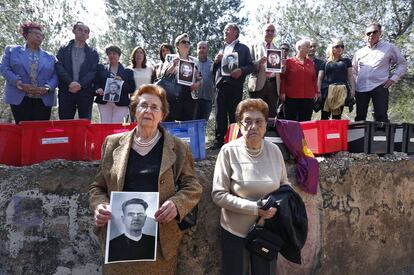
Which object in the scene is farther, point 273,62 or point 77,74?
point 273,62

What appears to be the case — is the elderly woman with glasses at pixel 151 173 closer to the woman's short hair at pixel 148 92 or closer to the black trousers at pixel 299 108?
the woman's short hair at pixel 148 92

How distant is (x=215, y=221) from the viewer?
3.86 m

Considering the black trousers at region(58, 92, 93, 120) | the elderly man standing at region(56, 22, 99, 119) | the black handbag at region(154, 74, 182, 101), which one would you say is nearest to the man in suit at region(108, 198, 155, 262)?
the elderly man standing at region(56, 22, 99, 119)

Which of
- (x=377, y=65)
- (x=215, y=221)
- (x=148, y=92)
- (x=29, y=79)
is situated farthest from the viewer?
(x=377, y=65)

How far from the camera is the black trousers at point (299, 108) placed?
579 centimetres

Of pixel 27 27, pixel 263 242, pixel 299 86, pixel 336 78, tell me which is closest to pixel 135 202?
pixel 263 242

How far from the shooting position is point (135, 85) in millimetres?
5582

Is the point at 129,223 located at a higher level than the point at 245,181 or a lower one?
lower

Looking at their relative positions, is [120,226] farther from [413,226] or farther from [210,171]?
[413,226]

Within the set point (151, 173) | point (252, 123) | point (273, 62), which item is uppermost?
point (273, 62)

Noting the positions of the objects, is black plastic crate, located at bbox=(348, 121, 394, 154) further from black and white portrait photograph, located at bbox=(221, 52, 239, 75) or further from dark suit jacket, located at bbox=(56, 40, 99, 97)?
dark suit jacket, located at bbox=(56, 40, 99, 97)

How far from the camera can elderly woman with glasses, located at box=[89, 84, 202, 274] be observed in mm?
2471

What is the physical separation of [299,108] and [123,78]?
248 cm

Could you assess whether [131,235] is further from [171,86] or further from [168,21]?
[168,21]
